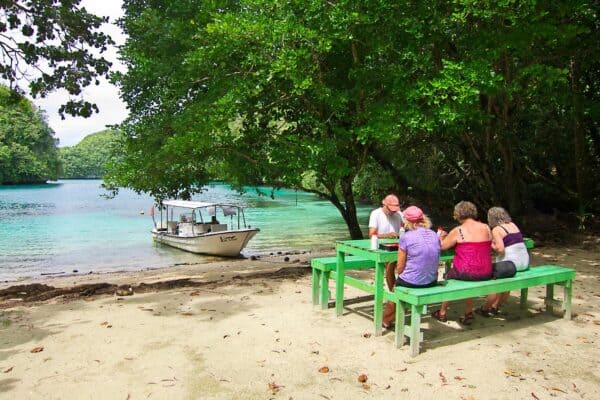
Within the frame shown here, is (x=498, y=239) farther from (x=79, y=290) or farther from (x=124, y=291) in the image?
(x=79, y=290)

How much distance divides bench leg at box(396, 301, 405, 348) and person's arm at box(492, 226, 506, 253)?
1540 mm

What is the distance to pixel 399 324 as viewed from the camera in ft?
15.8

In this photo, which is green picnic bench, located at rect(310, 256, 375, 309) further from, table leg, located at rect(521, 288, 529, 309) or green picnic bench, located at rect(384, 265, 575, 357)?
table leg, located at rect(521, 288, 529, 309)

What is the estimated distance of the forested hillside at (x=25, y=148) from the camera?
302ft

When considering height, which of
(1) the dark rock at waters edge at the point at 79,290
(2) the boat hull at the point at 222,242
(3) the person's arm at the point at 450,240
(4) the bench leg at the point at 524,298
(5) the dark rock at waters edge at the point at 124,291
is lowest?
(2) the boat hull at the point at 222,242

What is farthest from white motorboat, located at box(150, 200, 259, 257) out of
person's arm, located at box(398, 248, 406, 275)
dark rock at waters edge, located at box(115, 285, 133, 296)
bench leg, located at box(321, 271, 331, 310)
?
person's arm, located at box(398, 248, 406, 275)

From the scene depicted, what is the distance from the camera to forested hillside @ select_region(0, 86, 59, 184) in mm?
92000

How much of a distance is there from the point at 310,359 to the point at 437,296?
1.41 m

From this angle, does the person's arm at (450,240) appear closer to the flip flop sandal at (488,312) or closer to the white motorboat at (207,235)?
the flip flop sandal at (488,312)

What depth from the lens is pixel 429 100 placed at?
332 inches

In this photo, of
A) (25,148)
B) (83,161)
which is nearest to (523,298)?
(25,148)

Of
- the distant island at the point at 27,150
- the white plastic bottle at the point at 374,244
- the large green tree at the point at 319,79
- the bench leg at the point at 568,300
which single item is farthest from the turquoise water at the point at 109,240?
the distant island at the point at 27,150

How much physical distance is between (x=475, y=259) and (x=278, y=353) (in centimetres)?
239

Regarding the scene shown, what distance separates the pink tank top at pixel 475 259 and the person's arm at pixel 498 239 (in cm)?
25
